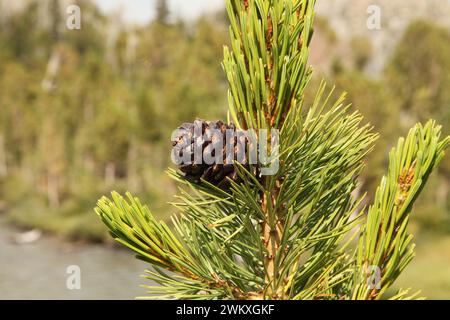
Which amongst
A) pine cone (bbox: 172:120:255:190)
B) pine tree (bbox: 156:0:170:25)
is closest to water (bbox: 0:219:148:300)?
pine cone (bbox: 172:120:255:190)

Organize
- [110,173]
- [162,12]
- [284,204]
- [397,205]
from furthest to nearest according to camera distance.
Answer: [162,12] → [110,173] → [284,204] → [397,205]

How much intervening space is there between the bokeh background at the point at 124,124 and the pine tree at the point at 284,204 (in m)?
9.32

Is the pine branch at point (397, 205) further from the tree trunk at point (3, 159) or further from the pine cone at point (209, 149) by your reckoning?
the tree trunk at point (3, 159)

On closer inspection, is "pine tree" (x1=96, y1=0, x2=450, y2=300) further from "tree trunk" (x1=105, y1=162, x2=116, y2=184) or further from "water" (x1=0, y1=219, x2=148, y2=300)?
"tree trunk" (x1=105, y1=162, x2=116, y2=184)

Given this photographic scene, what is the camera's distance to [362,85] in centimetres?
2292

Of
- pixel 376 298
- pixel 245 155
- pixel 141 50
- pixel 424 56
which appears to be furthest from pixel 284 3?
pixel 141 50

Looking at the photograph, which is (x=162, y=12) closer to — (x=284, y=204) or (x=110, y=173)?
(x=110, y=173)

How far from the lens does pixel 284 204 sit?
1.34 metres

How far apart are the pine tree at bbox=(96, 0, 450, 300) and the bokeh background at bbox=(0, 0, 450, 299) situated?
30.6 feet

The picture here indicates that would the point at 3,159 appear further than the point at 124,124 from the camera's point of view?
Yes

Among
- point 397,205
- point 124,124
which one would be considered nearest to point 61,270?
point 124,124

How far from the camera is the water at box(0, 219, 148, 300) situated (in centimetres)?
1707

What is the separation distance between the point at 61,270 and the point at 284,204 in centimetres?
2052
